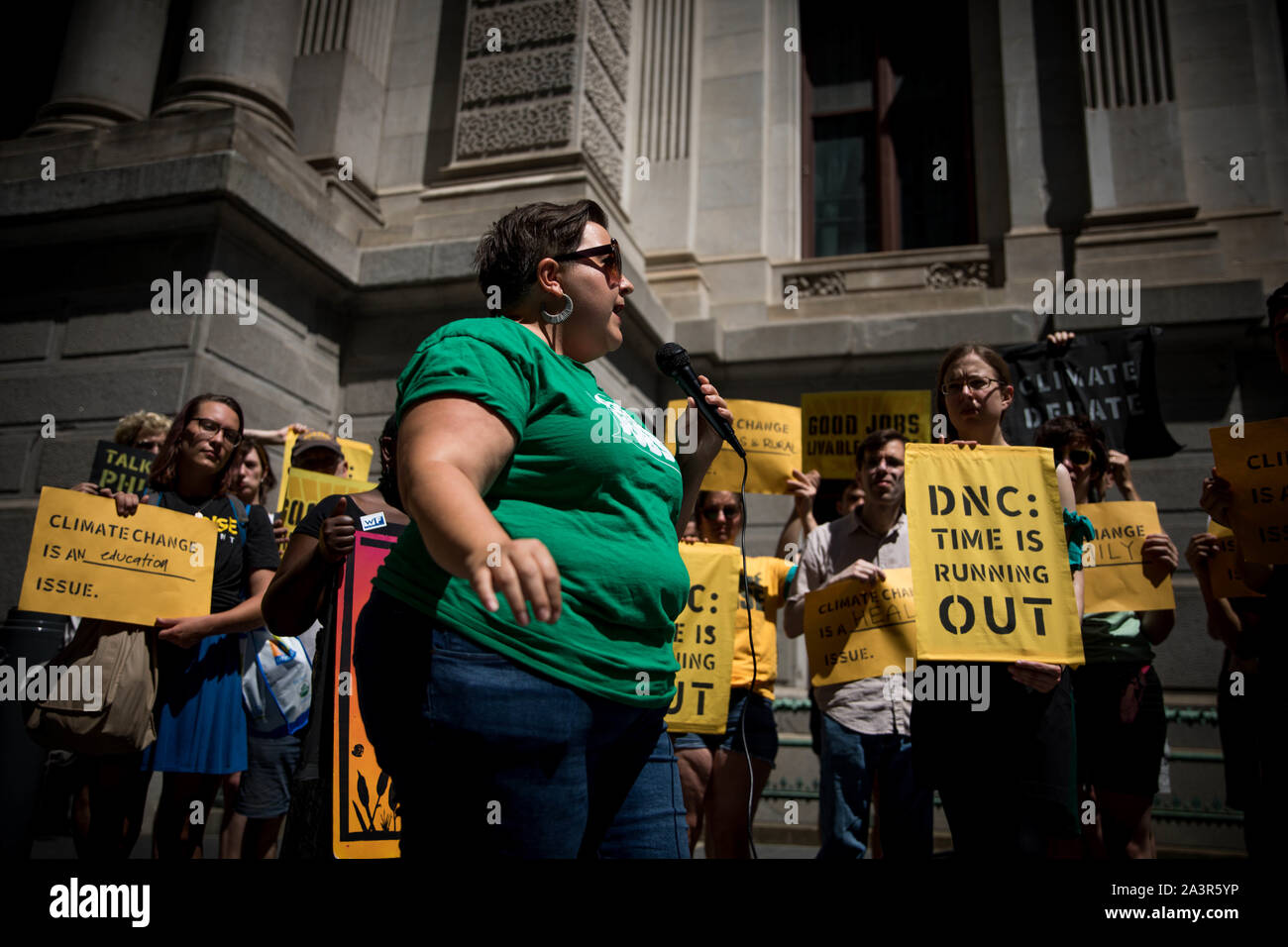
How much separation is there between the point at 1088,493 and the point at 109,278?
22.5 ft

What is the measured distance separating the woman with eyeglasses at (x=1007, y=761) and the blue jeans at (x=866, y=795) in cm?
89

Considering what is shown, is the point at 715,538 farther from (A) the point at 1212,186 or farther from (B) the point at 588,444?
(A) the point at 1212,186

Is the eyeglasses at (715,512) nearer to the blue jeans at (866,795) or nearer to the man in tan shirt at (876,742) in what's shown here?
the man in tan shirt at (876,742)

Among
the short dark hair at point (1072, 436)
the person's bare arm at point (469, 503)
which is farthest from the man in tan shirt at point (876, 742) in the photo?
the person's bare arm at point (469, 503)

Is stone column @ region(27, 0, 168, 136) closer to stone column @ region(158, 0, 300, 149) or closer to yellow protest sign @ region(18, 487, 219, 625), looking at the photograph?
stone column @ region(158, 0, 300, 149)

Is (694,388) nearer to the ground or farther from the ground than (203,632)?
farther from the ground

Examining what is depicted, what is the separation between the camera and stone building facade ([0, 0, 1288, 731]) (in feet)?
21.8

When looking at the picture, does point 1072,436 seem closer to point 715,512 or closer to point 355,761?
point 715,512

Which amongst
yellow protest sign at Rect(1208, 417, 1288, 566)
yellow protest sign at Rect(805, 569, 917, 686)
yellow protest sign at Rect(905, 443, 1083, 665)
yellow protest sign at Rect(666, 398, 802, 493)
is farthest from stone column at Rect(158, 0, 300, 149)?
yellow protest sign at Rect(1208, 417, 1288, 566)

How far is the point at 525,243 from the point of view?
6.56 ft

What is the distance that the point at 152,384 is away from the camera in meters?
6.18

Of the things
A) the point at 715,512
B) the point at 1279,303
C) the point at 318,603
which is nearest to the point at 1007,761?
the point at 1279,303

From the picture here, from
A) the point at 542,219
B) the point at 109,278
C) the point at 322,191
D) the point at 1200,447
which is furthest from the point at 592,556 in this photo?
the point at 1200,447

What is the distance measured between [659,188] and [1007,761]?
878 centimetres
